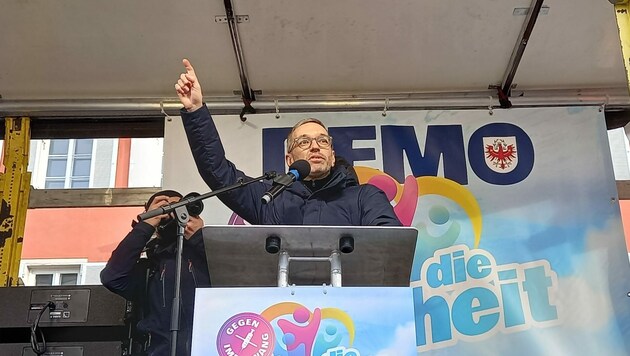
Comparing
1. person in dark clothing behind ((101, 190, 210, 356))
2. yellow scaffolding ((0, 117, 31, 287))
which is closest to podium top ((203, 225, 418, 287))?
person in dark clothing behind ((101, 190, 210, 356))

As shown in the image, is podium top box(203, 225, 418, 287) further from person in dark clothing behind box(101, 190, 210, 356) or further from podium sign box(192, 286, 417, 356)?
person in dark clothing behind box(101, 190, 210, 356)

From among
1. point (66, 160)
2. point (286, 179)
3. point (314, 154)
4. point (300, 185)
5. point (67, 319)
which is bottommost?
point (67, 319)

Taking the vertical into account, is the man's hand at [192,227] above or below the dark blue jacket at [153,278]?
above

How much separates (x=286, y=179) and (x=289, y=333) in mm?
607

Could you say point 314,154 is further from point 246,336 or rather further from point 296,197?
point 246,336

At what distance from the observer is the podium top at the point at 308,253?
155 centimetres

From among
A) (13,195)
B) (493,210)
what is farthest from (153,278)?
(493,210)

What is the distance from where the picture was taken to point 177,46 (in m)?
3.43

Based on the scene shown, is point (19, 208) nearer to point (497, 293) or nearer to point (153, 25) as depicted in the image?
point (153, 25)

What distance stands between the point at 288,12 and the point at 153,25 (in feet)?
2.17

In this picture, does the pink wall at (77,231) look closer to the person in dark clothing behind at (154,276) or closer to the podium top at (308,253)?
the person in dark clothing behind at (154,276)

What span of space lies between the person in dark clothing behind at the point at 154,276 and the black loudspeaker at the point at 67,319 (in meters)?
0.10

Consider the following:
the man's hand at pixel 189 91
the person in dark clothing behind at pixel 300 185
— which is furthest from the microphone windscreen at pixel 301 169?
the man's hand at pixel 189 91

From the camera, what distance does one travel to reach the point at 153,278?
269 cm
